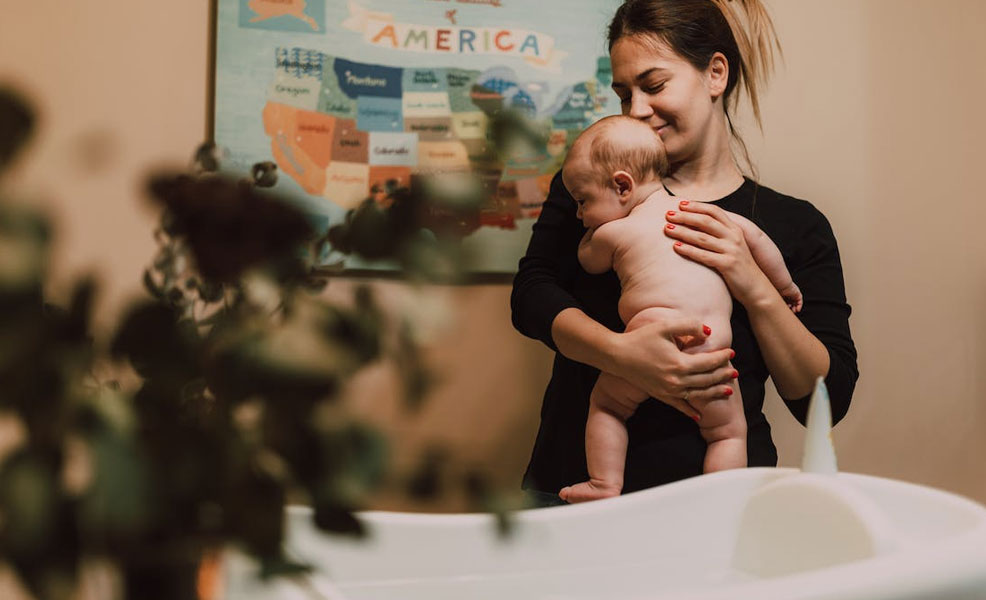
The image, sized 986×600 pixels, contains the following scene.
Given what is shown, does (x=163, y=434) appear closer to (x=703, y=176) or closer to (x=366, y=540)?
(x=366, y=540)

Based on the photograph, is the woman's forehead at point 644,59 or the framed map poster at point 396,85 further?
the framed map poster at point 396,85

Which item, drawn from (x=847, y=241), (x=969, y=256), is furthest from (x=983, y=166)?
(x=847, y=241)

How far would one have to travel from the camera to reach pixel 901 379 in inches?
85.0

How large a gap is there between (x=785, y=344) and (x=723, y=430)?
176 millimetres

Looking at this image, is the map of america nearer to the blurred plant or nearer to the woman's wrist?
the woman's wrist

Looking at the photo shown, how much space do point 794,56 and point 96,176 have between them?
6.85ft

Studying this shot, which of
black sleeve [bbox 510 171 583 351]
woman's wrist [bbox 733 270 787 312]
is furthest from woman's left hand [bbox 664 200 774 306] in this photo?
black sleeve [bbox 510 171 583 351]

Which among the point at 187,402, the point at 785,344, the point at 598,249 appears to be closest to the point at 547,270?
the point at 598,249

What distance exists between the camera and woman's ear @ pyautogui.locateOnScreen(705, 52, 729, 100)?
157 cm

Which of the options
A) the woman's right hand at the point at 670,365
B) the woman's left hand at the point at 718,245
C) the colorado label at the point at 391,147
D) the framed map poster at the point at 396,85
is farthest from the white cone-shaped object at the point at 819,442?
the colorado label at the point at 391,147

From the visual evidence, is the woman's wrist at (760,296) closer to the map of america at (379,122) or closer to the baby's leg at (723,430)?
the baby's leg at (723,430)

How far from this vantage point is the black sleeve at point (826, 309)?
1.47m

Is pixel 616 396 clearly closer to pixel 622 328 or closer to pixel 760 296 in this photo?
pixel 622 328

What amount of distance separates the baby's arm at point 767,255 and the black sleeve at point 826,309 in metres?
0.06
